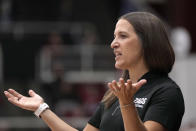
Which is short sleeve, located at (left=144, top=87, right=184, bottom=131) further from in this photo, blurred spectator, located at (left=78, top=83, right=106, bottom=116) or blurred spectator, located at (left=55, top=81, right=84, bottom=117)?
blurred spectator, located at (left=78, top=83, right=106, bottom=116)

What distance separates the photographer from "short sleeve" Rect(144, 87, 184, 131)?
387 cm

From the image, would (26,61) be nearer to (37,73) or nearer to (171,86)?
(37,73)

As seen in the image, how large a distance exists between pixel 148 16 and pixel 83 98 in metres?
9.71

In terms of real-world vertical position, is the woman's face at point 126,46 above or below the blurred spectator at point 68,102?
above

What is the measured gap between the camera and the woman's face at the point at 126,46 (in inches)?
160

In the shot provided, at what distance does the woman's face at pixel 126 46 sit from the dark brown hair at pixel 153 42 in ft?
0.10

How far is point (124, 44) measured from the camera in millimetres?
4066

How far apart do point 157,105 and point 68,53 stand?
10.5 metres

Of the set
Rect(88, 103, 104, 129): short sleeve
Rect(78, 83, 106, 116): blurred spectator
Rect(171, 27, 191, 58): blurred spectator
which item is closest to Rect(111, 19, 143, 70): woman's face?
Rect(88, 103, 104, 129): short sleeve

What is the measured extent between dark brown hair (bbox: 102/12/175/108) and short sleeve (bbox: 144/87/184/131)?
183 millimetres

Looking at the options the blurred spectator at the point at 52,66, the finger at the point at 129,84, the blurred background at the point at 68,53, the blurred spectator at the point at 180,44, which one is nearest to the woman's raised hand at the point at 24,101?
the finger at the point at 129,84

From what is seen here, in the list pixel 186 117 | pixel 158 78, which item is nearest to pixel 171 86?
pixel 158 78

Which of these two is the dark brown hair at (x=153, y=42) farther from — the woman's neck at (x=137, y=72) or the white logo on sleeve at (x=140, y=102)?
the white logo on sleeve at (x=140, y=102)

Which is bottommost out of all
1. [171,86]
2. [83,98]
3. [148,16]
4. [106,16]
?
[83,98]
